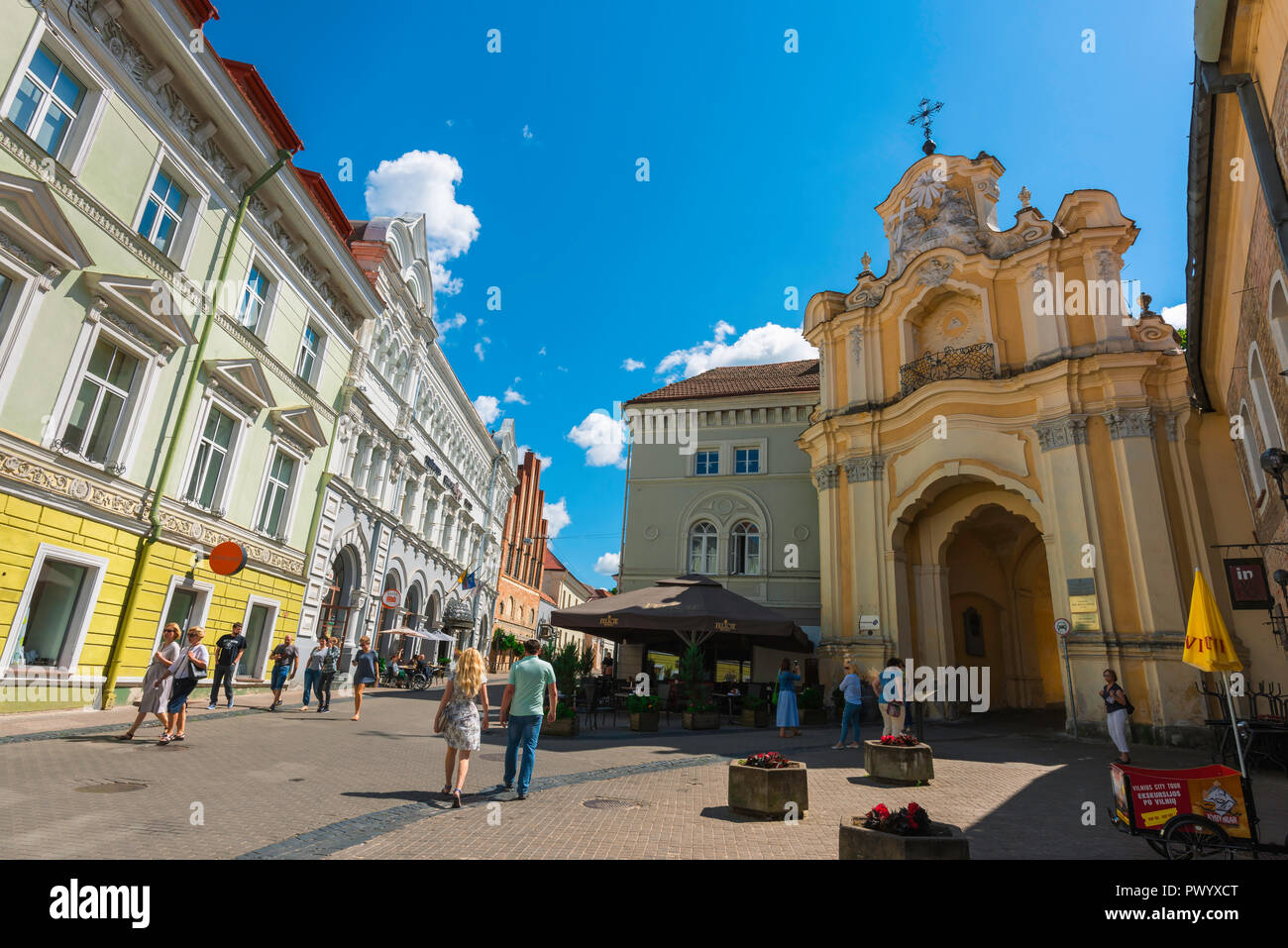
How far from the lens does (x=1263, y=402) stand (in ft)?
33.2

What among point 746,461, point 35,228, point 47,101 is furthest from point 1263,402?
point 47,101

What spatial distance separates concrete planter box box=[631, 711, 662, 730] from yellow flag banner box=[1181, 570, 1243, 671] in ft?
31.5

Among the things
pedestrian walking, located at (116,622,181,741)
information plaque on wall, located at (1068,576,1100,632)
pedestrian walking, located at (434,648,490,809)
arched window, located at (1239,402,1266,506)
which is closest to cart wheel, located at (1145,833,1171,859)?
pedestrian walking, located at (434,648,490,809)

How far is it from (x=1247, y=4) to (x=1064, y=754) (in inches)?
469

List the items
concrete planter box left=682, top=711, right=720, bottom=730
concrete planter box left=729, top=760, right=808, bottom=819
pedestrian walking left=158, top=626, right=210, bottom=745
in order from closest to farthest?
concrete planter box left=729, top=760, right=808, bottom=819
pedestrian walking left=158, top=626, right=210, bottom=745
concrete planter box left=682, top=711, right=720, bottom=730

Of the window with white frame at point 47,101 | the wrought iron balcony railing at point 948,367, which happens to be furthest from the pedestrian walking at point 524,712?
the wrought iron balcony railing at point 948,367

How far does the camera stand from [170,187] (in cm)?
1340

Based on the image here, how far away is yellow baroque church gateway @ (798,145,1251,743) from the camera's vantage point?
15.9 metres

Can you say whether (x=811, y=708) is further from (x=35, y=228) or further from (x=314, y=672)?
(x=35, y=228)

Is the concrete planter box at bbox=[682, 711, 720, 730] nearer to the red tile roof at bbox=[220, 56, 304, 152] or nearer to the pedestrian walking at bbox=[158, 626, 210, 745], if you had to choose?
the pedestrian walking at bbox=[158, 626, 210, 745]

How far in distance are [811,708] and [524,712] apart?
40.3ft

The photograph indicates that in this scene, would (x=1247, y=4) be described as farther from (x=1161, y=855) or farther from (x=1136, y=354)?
(x=1136, y=354)
